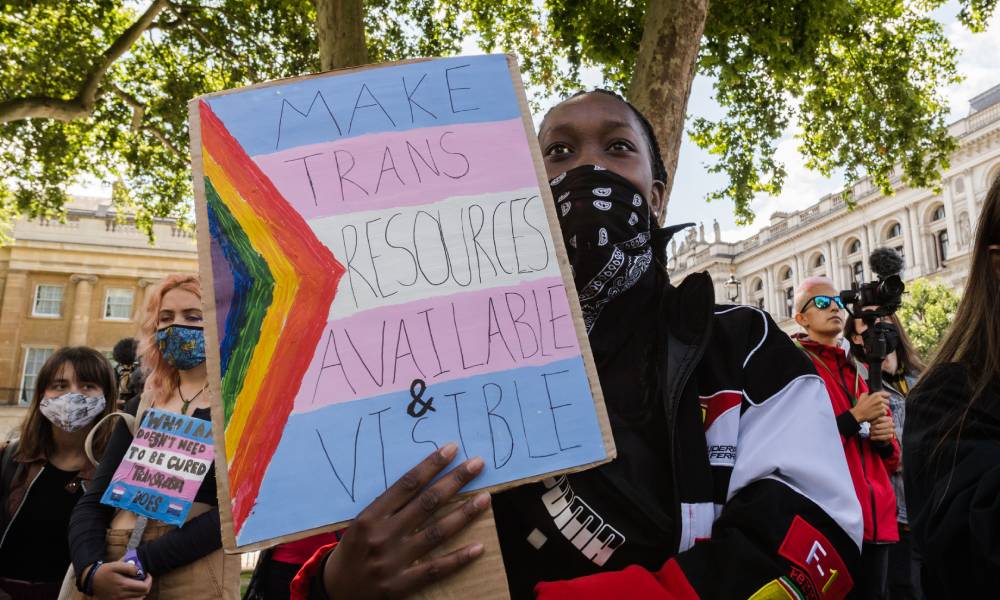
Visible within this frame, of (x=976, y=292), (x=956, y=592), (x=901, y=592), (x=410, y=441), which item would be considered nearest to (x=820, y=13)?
(x=901, y=592)

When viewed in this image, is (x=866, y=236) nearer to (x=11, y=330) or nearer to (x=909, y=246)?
(x=909, y=246)

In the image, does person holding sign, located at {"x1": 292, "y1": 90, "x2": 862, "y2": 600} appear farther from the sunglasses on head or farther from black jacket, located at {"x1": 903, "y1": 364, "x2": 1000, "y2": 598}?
the sunglasses on head

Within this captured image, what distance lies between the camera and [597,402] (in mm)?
1219

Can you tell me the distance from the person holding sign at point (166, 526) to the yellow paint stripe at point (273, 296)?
5.72 feet

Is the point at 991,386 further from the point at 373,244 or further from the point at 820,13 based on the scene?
the point at 820,13

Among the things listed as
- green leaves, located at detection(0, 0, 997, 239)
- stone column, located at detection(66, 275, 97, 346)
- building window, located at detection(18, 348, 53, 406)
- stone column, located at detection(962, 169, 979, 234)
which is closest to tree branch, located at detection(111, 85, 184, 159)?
green leaves, located at detection(0, 0, 997, 239)

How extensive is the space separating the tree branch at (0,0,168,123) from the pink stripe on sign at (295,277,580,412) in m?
12.1

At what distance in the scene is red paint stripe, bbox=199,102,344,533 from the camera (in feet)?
3.84

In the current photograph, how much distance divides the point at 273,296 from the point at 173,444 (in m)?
1.83

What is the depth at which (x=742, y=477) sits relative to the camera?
1.26 m

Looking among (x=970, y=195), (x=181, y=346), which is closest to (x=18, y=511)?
(x=181, y=346)

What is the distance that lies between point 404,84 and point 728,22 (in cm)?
870

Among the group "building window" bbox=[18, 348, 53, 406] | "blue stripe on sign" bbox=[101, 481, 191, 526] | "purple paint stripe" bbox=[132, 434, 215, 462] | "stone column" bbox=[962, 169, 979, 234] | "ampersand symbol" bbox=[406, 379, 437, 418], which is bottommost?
"blue stripe on sign" bbox=[101, 481, 191, 526]

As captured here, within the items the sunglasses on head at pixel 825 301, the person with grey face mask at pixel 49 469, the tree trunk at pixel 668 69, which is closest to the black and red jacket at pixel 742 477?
the person with grey face mask at pixel 49 469
